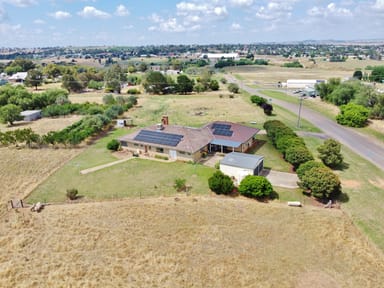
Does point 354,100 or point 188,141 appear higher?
point 354,100

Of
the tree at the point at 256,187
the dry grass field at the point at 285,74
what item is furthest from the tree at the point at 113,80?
the tree at the point at 256,187

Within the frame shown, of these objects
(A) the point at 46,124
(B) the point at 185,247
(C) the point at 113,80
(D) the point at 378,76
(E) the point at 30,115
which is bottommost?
(A) the point at 46,124

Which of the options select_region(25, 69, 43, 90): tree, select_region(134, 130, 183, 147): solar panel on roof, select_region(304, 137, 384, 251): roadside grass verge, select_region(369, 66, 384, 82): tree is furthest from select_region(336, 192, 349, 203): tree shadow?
select_region(25, 69, 43, 90): tree

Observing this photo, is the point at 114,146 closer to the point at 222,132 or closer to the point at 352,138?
the point at 222,132

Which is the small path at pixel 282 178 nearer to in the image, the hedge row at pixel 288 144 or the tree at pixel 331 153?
the hedge row at pixel 288 144

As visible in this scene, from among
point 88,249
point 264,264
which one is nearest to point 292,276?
point 264,264

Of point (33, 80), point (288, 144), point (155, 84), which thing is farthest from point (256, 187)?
point (33, 80)
